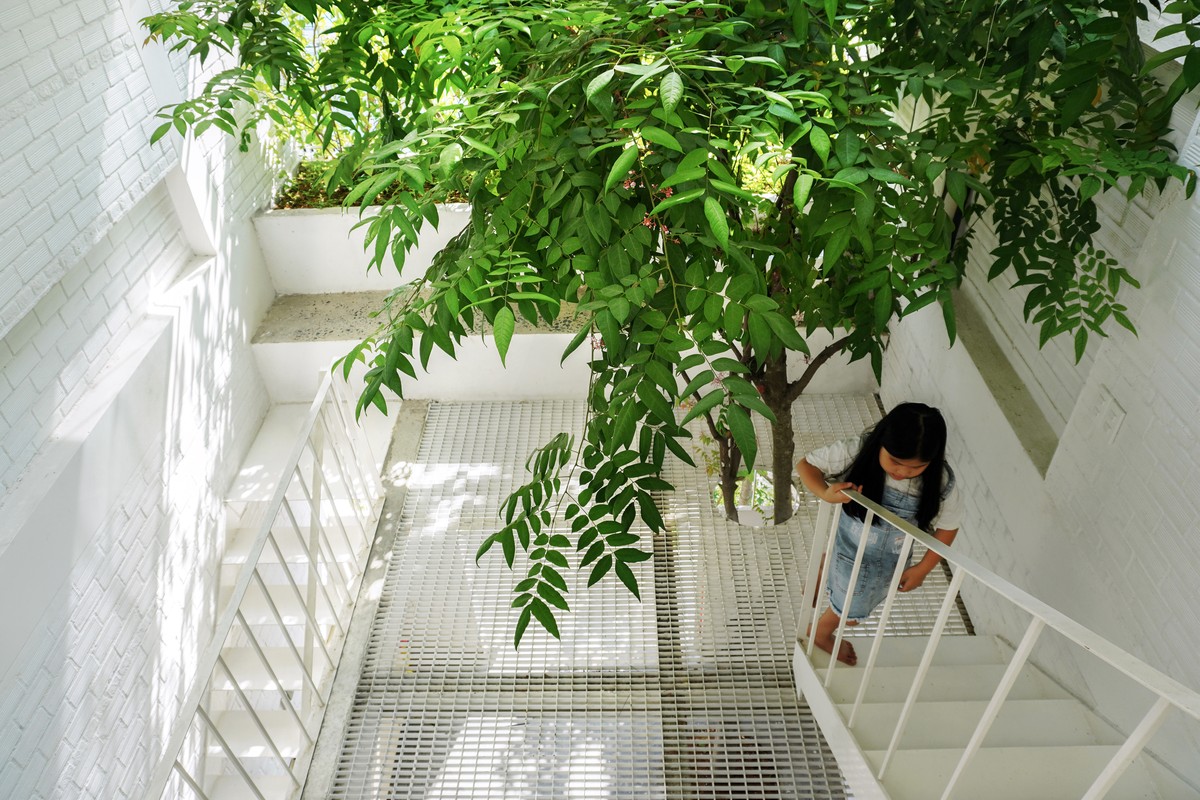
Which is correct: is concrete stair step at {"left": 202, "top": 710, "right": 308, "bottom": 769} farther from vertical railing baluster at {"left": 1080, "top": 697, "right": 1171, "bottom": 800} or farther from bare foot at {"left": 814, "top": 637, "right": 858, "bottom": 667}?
vertical railing baluster at {"left": 1080, "top": 697, "right": 1171, "bottom": 800}

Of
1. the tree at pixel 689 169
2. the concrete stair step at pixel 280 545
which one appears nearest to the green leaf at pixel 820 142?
the tree at pixel 689 169

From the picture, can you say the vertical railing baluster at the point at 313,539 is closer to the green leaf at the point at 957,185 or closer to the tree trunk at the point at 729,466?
the tree trunk at the point at 729,466

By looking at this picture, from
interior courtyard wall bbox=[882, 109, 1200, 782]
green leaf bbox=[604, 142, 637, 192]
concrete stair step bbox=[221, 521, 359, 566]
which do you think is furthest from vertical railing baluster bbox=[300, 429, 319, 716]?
interior courtyard wall bbox=[882, 109, 1200, 782]

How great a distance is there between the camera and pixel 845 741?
2.23 m

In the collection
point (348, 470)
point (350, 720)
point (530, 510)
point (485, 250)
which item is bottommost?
point (350, 720)

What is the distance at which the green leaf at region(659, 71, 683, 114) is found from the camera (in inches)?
48.5

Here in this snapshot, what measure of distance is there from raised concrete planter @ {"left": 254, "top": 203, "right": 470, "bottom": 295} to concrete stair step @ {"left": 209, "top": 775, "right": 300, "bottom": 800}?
2.14 meters

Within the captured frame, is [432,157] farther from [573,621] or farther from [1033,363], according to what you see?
[1033,363]

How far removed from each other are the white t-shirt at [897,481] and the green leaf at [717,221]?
4.09 ft

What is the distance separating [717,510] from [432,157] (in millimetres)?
2096

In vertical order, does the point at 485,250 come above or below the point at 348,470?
above

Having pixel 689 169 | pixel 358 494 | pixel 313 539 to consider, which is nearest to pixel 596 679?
pixel 313 539

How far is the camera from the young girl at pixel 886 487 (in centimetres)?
219

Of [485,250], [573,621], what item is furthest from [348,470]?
[485,250]
